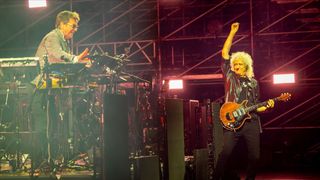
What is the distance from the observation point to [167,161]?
7.03 meters

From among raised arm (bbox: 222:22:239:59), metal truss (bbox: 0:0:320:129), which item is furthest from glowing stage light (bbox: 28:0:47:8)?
raised arm (bbox: 222:22:239:59)

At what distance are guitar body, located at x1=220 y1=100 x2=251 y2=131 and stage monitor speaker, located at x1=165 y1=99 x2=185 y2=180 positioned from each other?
0.70 meters

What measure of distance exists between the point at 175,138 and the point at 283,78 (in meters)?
5.57

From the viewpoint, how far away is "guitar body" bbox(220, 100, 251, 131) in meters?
6.88

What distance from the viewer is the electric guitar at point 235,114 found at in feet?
22.6

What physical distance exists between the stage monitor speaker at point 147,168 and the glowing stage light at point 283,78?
243 inches

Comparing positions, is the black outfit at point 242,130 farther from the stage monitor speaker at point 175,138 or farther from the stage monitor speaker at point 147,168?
the stage monitor speaker at point 147,168

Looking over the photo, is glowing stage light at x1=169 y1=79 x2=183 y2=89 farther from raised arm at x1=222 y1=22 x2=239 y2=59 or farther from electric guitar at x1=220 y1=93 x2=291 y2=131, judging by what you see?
electric guitar at x1=220 y1=93 x2=291 y2=131

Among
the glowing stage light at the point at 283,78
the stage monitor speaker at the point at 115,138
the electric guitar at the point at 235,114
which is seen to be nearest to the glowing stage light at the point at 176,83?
the glowing stage light at the point at 283,78

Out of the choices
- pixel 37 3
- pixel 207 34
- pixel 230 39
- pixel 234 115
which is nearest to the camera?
pixel 234 115

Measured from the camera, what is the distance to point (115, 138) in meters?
5.67

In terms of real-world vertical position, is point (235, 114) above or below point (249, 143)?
above

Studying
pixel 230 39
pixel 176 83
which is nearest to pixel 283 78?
pixel 176 83

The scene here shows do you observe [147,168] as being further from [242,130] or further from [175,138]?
[242,130]
